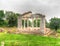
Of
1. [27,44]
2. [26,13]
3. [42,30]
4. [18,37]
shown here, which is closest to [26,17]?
[26,13]

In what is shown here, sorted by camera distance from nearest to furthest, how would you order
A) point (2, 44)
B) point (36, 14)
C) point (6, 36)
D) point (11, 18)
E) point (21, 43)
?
point (2, 44) → point (21, 43) → point (6, 36) → point (36, 14) → point (11, 18)

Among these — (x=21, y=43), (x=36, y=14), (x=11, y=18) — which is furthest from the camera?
(x=11, y=18)

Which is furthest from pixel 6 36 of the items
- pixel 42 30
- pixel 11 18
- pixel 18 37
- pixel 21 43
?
pixel 11 18

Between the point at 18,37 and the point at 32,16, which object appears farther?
the point at 32,16

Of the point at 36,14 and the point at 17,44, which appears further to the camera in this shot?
the point at 36,14

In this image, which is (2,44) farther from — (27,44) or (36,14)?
(36,14)

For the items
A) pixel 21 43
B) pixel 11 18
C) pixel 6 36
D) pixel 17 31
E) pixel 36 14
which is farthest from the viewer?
pixel 11 18

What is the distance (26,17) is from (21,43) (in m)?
18.6

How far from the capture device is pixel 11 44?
2520cm

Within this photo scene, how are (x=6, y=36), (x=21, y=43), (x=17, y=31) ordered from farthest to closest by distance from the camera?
(x=17, y=31), (x=6, y=36), (x=21, y=43)

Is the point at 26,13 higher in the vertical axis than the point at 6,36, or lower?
higher

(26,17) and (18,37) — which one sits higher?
(26,17)

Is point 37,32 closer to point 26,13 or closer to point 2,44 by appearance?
point 26,13

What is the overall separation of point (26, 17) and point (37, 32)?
5950 millimetres
